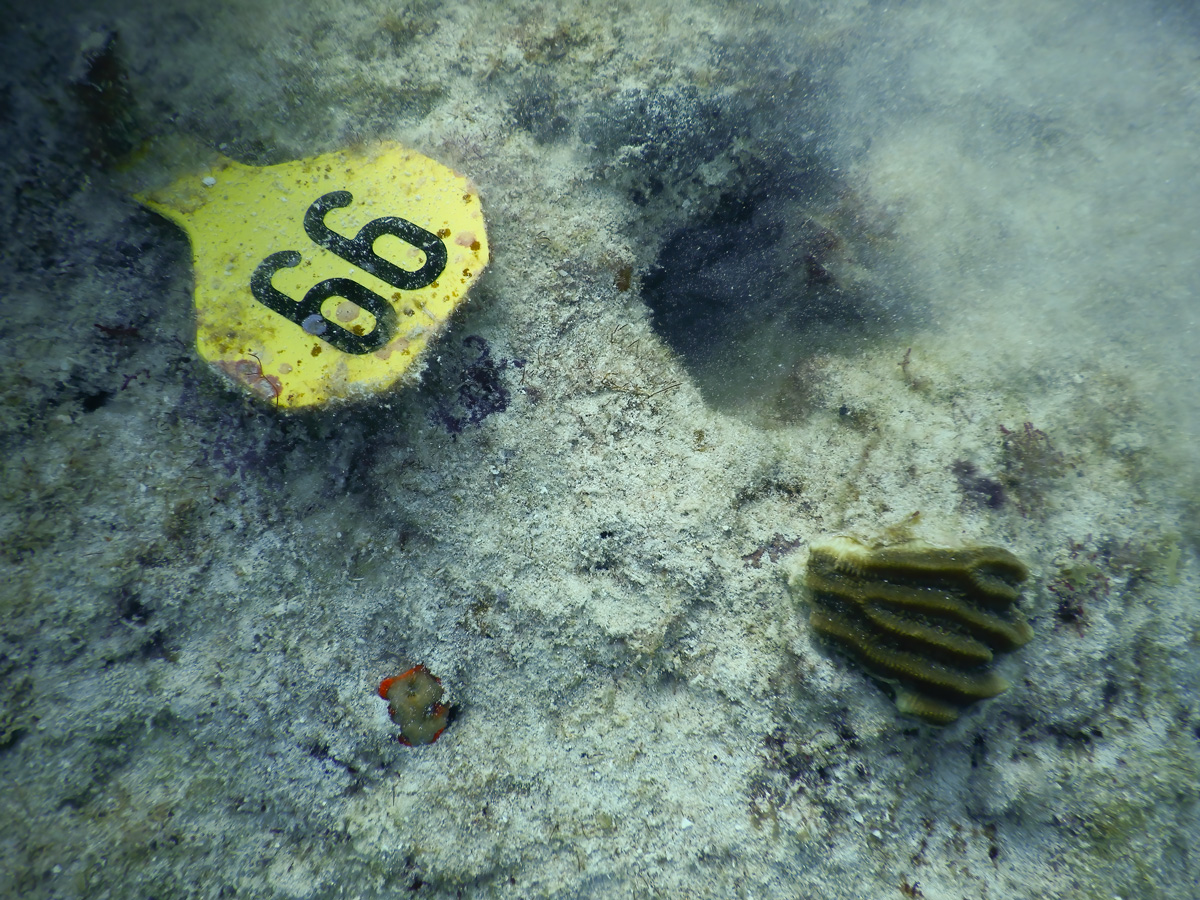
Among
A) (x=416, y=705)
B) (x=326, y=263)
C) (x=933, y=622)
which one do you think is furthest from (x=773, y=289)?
(x=416, y=705)

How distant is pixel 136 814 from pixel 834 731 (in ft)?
8.52

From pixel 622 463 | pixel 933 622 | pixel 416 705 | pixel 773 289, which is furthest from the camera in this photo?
pixel 773 289

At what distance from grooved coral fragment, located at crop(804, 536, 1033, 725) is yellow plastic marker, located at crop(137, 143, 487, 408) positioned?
2.06 metres

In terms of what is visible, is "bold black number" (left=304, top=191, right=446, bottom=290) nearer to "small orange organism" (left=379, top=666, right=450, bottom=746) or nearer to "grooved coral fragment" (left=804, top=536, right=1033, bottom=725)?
"small orange organism" (left=379, top=666, right=450, bottom=746)

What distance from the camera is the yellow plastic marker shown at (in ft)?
8.09

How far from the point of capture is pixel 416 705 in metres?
2.31

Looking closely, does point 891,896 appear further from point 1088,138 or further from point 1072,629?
point 1088,138

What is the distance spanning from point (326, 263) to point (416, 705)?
1.90 m

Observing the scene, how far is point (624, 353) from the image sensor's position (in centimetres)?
258

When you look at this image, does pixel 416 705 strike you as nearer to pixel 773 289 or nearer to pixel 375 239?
pixel 375 239

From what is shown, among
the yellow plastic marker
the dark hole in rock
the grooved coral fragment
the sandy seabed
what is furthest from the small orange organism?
the dark hole in rock

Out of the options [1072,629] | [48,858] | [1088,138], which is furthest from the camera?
[1088,138]

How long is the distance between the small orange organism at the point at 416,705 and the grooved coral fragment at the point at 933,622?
1.57m

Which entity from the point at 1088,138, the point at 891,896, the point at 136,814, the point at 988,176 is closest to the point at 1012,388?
the point at 988,176
